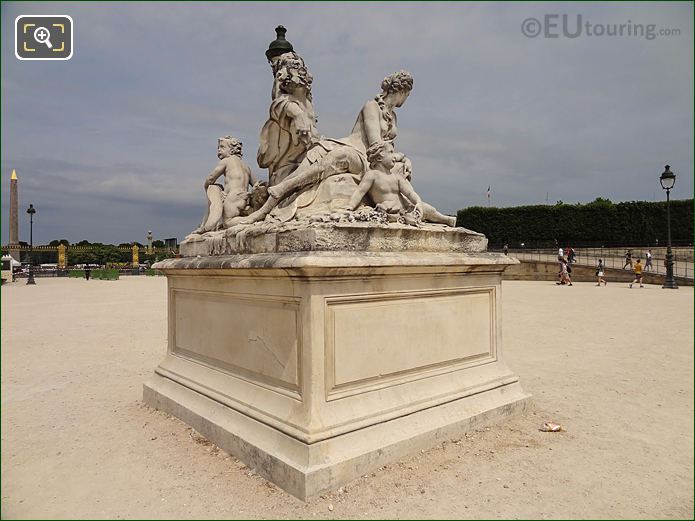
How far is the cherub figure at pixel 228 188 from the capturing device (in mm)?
4793

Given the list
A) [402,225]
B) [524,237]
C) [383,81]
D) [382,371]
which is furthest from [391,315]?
[524,237]

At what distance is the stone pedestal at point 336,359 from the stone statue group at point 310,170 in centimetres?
53

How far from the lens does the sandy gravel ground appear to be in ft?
8.67

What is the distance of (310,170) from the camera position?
4.24 meters

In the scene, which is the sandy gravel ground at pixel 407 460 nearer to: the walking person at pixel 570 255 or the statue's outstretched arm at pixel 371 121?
the statue's outstretched arm at pixel 371 121

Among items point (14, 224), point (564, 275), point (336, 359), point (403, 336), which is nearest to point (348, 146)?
point (403, 336)

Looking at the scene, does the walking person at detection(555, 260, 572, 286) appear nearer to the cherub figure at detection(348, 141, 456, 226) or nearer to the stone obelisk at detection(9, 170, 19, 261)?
the cherub figure at detection(348, 141, 456, 226)

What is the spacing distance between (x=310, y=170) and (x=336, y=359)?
1866 millimetres

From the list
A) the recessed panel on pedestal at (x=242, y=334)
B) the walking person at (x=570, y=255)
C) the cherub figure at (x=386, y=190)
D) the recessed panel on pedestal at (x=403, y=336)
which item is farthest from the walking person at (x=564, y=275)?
the recessed panel on pedestal at (x=242, y=334)

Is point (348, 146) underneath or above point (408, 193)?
above

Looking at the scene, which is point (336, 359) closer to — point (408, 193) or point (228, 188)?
point (408, 193)

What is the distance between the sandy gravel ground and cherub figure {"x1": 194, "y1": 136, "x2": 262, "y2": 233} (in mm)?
1971

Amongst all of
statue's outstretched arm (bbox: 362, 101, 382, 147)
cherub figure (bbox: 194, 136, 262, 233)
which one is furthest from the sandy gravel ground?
statue's outstretched arm (bbox: 362, 101, 382, 147)

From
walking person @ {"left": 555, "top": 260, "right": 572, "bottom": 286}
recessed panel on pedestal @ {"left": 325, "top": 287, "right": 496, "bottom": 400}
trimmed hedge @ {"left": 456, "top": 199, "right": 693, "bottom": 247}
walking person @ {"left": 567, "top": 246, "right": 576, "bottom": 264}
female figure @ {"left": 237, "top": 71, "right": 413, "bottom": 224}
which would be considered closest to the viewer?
recessed panel on pedestal @ {"left": 325, "top": 287, "right": 496, "bottom": 400}
